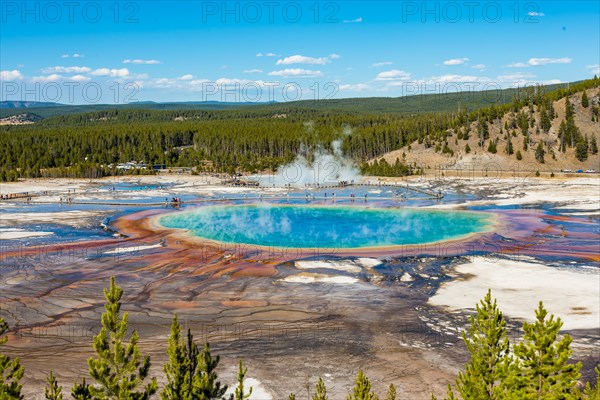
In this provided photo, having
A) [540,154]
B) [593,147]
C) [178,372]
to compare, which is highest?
[593,147]

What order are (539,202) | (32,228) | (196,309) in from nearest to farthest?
(196,309) < (32,228) < (539,202)

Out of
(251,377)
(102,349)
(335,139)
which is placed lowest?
(251,377)

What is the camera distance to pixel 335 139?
141750 mm

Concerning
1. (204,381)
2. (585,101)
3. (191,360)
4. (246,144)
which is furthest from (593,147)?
(204,381)

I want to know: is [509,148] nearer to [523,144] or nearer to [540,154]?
[523,144]

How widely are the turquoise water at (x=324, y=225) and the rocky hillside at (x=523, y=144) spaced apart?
180ft

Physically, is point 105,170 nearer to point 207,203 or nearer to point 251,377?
point 207,203

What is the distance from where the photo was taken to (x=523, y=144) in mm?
114812

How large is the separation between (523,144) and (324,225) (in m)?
74.6

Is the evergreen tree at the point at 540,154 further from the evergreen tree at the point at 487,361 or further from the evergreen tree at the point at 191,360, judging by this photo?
the evergreen tree at the point at 191,360

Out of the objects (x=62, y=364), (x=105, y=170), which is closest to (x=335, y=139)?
(x=105, y=170)

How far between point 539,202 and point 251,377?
185ft

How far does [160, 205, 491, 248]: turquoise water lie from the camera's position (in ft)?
155

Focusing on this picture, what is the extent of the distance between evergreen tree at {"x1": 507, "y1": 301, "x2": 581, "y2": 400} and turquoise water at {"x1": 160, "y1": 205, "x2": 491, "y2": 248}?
3254 cm
